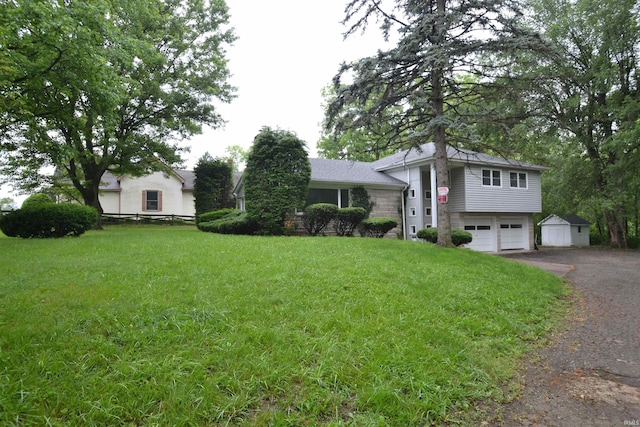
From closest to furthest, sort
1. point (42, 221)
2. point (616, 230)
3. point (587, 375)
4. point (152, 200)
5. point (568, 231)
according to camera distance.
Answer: point (587, 375) → point (42, 221) → point (616, 230) → point (568, 231) → point (152, 200)

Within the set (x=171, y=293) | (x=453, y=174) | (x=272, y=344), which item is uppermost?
(x=453, y=174)

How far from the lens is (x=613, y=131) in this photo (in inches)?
677

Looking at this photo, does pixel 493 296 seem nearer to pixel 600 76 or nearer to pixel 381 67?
pixel 381 67

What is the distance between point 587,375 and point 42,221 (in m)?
12.8

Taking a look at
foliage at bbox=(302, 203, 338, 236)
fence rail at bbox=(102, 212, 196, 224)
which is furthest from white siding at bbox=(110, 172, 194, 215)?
foliage at bbox=(302, 203, 338, 236)

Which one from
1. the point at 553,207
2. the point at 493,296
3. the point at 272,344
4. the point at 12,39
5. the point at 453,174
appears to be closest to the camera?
the point at 272,344

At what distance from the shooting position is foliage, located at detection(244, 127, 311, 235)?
1184cm

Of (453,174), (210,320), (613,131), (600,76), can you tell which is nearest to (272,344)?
(210,320)

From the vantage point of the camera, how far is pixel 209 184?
61.3 ft

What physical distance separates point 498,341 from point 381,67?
304 inches

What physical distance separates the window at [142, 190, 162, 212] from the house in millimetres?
11290

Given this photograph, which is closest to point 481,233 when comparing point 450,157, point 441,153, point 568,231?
point 450,157

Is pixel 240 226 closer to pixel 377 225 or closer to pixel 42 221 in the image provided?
pixel 377 225

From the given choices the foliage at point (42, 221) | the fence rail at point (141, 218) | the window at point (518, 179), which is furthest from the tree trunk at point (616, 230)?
the fence rail at point (141, 218)
